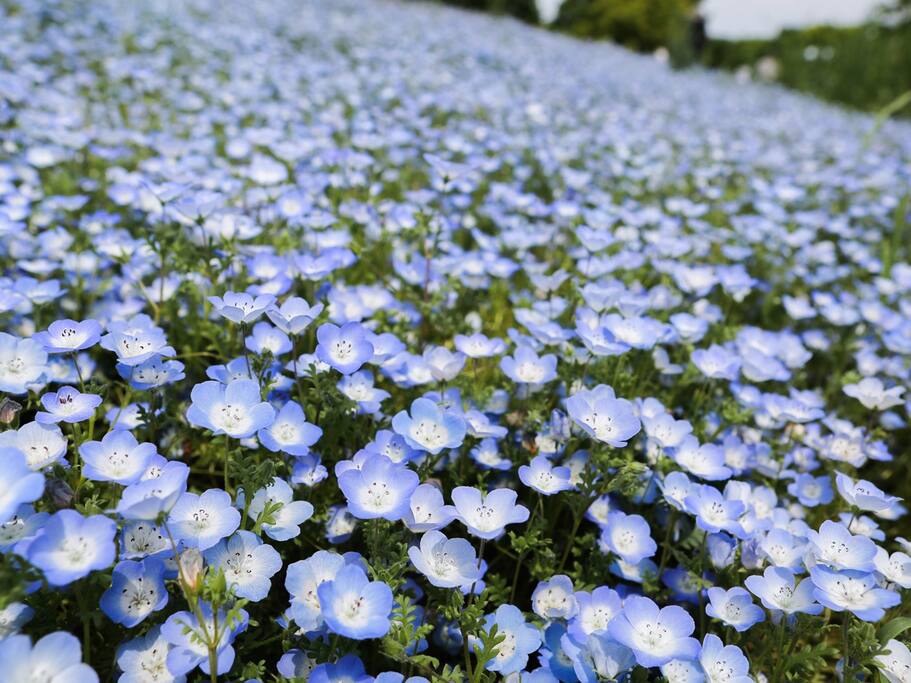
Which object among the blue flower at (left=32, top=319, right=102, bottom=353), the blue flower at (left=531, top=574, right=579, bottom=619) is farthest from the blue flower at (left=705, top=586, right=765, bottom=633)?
the blue flower at (left=32, top=319, right=102, bottom=353)

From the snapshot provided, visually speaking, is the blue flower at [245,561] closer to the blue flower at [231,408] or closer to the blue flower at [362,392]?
the blue flower at [231,408]

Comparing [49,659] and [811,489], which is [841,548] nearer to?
[811,489]

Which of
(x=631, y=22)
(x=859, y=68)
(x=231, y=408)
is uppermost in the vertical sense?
(x=631, y=22)

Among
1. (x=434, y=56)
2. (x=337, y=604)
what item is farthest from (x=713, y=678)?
(x=434, y=56)

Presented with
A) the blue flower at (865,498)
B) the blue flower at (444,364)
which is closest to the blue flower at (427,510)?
the blue flower at (444,364)

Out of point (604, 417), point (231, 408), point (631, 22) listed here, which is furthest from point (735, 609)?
point (631, 22)

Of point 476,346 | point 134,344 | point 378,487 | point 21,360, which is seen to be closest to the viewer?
point 378,487

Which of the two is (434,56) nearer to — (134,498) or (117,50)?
(117,50)

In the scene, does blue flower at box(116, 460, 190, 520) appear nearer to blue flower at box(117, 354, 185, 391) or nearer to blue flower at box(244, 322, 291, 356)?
blue flower at box(117, 354, 185, 391)
